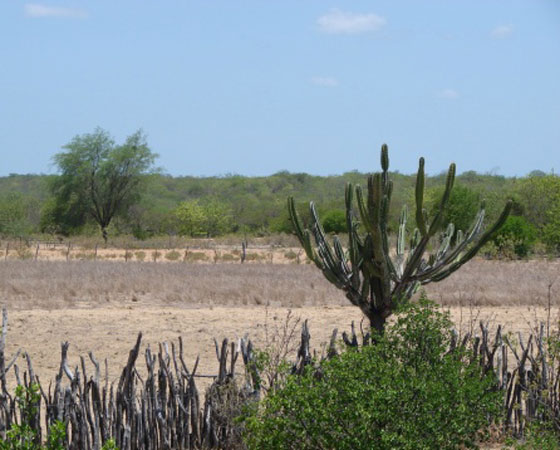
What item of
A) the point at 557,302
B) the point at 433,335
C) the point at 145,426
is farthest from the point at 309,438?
the point at 557,302

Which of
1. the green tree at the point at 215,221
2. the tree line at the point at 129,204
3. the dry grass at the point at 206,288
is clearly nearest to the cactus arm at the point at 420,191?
the dry grass at the point at 206,288

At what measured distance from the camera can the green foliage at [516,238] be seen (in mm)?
33000

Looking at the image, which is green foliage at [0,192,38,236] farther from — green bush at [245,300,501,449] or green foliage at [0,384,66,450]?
green bush at [245,300,501,449]

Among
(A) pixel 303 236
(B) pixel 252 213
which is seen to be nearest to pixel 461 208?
(B) pixel 252 213

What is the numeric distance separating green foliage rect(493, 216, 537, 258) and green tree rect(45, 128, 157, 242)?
2429cm

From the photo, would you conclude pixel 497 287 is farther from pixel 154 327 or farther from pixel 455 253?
pixel 455 253

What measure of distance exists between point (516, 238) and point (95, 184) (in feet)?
85.3

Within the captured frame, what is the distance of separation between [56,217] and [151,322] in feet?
123

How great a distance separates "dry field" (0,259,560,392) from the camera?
13.7m

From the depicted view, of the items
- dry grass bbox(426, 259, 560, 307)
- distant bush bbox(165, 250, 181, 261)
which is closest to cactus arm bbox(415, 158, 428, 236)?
dry grass bbox(426, 259, 560, 307)

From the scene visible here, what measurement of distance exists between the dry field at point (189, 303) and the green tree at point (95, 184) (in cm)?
2468

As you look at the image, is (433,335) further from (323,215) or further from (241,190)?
(241,190)

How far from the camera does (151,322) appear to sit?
1541 centimetres

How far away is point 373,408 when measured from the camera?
6090 millimetres
